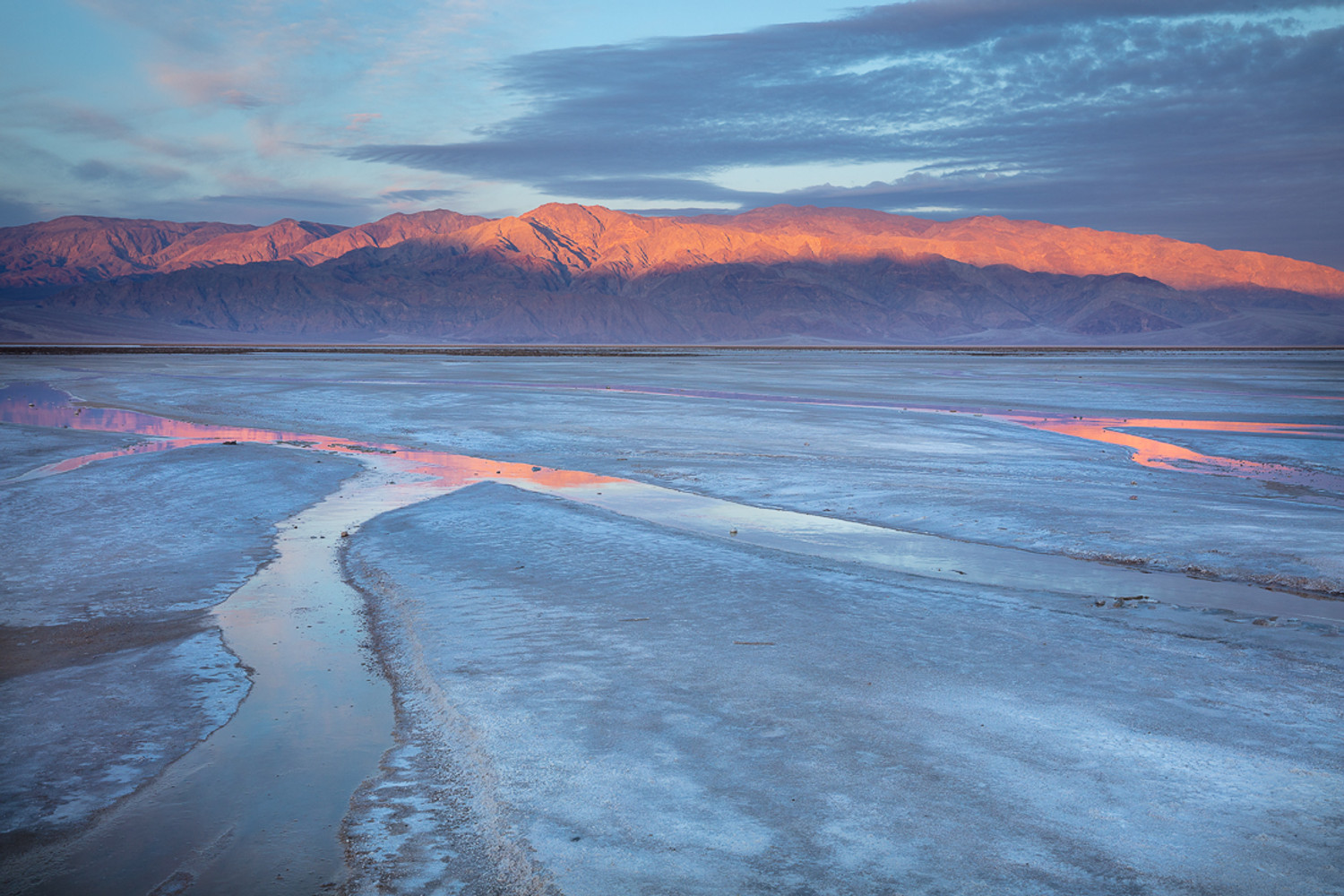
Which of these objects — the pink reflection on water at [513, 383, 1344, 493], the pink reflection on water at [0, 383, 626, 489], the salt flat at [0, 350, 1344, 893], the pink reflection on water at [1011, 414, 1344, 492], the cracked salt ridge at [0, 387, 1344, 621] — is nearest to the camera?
A: the salt flat at [0, 350, 1344, 893]

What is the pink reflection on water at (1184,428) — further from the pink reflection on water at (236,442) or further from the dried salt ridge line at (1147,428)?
the pink reflection on water at (236,442)

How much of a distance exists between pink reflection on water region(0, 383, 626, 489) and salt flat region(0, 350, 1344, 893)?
0.55m

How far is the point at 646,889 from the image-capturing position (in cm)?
328

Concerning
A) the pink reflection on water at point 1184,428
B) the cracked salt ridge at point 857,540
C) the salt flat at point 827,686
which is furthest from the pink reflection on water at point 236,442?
the pink reflection on water at point 1184,428

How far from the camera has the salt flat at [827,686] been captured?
3504 millimetres

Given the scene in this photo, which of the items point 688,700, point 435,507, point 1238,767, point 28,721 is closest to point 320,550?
point 435,507

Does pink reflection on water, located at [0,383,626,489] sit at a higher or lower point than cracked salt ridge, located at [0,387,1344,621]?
higher

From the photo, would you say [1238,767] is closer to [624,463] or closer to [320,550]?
[320,550]

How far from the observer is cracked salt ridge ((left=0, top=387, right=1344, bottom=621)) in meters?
7.39

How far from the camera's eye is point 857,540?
30.9 feet

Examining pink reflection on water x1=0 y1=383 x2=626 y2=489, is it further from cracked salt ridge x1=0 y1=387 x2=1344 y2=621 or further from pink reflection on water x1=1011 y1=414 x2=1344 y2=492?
pink reflection on water x1=1011 y1=414 x2=1344 y2=492

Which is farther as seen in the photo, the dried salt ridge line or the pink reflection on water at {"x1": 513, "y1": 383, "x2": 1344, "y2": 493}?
the pink reflection on water at {"x1": 513, "y1": 383, "x2": 1344, "y2": 493}

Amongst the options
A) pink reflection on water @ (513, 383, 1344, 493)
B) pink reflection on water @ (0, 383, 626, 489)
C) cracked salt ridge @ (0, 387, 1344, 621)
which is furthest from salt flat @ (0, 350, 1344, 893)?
pink reflection on water @ (513, 383, 1344, 493)

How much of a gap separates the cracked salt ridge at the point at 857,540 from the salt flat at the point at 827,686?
157 millimetres
